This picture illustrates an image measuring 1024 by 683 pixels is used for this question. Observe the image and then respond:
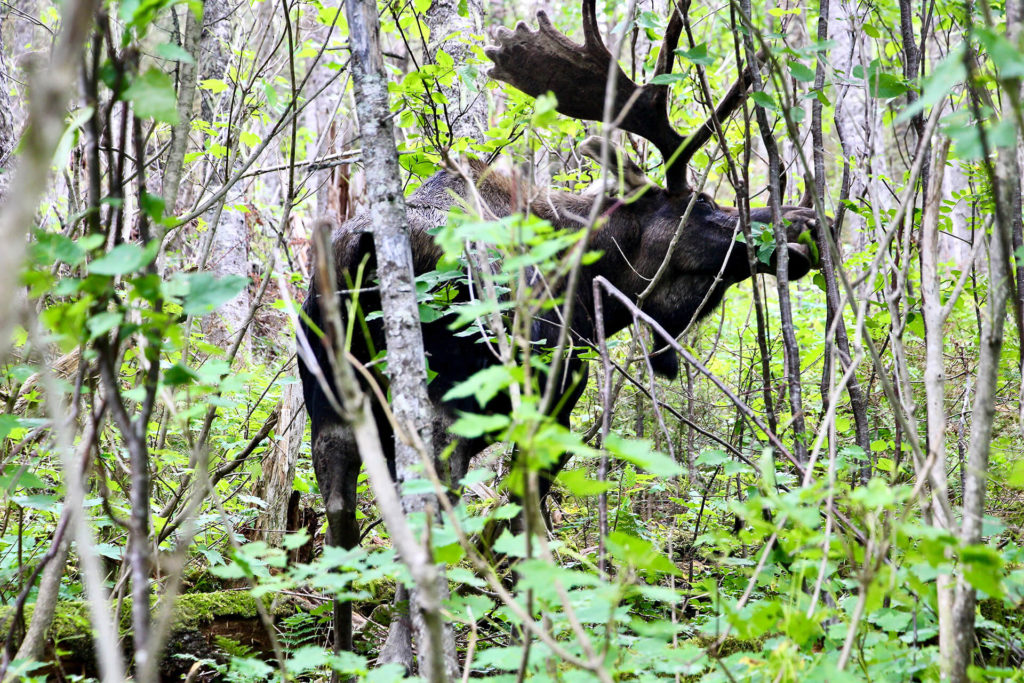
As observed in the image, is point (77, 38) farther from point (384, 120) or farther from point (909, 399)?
point (909, 399)

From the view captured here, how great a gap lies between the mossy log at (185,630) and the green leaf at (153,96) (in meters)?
2.36

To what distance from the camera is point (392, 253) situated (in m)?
2.51

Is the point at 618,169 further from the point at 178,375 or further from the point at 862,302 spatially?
the point at 178,375

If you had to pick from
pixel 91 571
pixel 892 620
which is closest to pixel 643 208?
pixel 892 620

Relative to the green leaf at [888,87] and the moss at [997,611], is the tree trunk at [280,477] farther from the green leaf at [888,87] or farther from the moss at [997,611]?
the moss at [997,611]

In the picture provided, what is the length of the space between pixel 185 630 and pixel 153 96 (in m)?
3.01

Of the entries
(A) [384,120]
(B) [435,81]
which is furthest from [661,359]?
(A) [384,120]

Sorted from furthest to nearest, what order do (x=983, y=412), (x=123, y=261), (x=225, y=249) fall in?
(x=225, y=249), (x=983, y=412), (x=123, y=261)

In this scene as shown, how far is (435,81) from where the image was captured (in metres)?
3.87

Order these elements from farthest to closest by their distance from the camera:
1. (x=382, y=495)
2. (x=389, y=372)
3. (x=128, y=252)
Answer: (x=389, y=372) < (x=128, y=252) < (x=382, y=495)

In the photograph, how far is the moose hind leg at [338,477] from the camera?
414 centimetres

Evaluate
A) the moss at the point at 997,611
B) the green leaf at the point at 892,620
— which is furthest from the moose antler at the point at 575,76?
the green leaf at the point at 892,620

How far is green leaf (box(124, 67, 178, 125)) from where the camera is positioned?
170 cm

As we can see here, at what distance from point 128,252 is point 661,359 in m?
3.98
